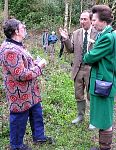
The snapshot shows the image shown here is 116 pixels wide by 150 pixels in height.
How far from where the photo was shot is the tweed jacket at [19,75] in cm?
406

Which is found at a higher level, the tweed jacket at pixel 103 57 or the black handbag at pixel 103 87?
the tweed jacket at pixel 103 57

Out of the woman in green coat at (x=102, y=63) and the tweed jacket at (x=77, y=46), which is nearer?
the woman in green coat at (x=102, y=63)

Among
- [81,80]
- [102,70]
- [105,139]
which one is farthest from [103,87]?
[81,80]

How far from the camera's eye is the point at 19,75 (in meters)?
4.07

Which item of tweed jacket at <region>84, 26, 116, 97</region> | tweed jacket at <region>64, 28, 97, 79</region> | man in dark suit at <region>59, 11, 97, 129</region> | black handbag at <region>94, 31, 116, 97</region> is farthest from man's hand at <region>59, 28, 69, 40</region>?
black handbag at <region>94, 31, 116, 97</region>

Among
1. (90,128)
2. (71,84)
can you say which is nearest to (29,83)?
(90,128)

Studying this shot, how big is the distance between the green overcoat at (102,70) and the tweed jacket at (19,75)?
0.74m

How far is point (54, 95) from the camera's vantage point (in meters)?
7.01

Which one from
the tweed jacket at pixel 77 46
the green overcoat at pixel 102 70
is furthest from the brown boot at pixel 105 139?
the tweed jacket at pixel 77 46

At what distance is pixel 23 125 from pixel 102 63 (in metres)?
1.40

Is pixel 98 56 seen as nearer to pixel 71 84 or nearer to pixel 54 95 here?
pixel 54 95

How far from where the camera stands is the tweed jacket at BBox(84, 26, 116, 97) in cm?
400

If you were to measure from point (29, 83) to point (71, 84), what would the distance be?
4.11 meters

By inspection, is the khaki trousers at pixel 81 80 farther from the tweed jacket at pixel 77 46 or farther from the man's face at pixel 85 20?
the man's face at pixel 85 20
